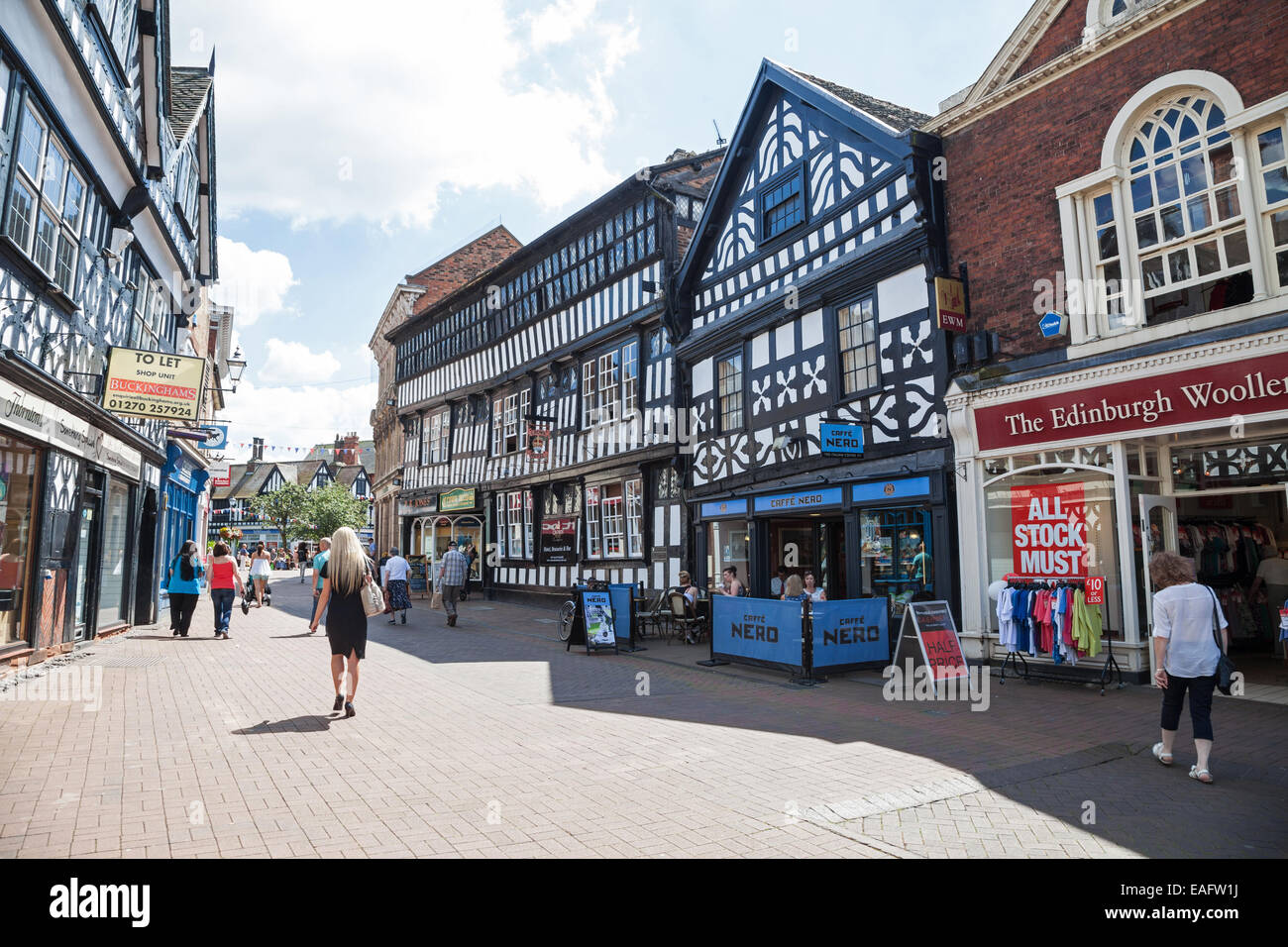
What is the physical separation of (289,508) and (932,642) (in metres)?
62.3

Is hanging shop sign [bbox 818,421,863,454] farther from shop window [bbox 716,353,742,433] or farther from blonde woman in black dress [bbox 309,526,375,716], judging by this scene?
blonde woman in black dress [bbox 309,526,375,716]

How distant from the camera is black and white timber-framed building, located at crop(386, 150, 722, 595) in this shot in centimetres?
1925

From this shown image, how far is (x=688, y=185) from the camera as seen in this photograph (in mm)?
19469

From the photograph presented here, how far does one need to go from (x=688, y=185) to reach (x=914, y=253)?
8.74 meters

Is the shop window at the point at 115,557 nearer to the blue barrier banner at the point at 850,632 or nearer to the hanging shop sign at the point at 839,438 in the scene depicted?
the blue barrier banner at the point at 850,632

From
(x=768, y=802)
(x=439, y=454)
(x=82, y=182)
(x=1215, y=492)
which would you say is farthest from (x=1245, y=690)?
(x=439, y=454)

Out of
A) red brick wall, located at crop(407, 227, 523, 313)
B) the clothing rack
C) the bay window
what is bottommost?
the clothing rack

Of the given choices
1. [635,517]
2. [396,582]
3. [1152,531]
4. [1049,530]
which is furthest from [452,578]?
[1152,531]

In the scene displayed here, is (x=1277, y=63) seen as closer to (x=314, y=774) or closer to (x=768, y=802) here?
(x=768, y=802)

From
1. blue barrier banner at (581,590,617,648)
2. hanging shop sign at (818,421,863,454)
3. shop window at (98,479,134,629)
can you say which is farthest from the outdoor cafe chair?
shop window at (98,479,134,629)

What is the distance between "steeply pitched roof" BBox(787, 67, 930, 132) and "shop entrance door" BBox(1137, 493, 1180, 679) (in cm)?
749

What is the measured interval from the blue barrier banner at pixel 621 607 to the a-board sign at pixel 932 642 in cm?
529

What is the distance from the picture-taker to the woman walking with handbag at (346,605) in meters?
7.51

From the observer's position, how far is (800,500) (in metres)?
14.3
